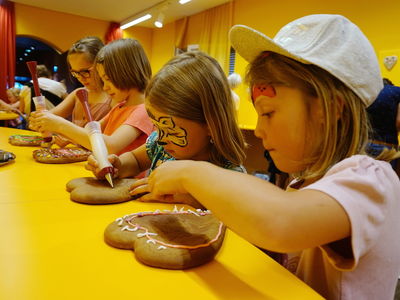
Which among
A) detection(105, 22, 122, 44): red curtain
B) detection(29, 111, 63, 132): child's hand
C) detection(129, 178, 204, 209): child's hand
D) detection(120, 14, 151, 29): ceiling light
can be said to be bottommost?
detection(129, 178, 204, 209): child's hand

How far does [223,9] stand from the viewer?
5.16 m

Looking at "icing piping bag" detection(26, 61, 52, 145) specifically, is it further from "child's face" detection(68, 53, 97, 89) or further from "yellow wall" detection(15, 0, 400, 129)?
"yellow wall" detection(15, 0, 400, 129)

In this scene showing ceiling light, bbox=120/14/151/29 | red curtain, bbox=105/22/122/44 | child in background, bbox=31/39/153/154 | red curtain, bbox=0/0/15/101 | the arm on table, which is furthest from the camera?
red curtain, bbox=105/22/122/44

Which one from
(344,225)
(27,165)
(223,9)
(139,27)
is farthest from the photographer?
(139,27)

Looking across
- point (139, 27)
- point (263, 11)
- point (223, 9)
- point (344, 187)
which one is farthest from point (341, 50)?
point (139, 27)

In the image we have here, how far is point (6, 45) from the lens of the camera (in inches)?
231

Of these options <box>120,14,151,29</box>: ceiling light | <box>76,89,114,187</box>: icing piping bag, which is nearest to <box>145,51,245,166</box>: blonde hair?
<box>76,89,114,187</box>: icing piping bag

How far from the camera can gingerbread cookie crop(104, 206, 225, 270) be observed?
0.50m

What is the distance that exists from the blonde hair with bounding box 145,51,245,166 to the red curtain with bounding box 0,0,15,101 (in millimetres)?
5928

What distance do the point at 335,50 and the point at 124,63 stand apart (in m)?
1.10

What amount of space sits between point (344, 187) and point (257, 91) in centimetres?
25

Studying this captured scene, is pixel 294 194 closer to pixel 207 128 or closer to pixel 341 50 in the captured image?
pixel 341 50

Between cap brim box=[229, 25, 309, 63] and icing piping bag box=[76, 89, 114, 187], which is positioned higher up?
cap brim box=[229, 25, 309, 63]

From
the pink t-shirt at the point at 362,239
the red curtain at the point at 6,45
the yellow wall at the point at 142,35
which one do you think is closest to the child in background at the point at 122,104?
the pink t-shirt at the point at 362,239
